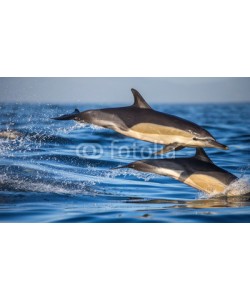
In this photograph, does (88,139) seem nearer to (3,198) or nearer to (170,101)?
(170,101)

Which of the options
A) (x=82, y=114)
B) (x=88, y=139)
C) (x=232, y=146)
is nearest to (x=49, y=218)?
(x=82, y=114)

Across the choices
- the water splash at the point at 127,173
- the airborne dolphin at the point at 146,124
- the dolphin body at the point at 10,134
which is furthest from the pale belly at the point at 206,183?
the dolphin body at the point at 10,134

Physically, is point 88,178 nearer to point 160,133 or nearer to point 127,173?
point 127,173

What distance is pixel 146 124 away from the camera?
7.13 meters

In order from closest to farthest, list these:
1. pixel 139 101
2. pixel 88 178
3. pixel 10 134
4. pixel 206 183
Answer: pixel 139 101 < pixel 206 183 < pixel 88 178 < pixel 10 134

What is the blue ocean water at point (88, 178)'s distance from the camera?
6.42 meters

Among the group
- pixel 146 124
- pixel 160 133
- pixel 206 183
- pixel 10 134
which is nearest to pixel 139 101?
pixel 146 124

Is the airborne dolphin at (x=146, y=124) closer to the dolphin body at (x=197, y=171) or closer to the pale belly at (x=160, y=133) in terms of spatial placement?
the pale belly at (x=160, y=133)

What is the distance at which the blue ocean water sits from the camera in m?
6.42

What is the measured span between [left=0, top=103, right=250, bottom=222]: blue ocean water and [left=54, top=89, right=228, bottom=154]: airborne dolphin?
2.02ft

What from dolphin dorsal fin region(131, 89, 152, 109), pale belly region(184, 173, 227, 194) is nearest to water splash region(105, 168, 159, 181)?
pale belly region(184, 173, 227, 194)

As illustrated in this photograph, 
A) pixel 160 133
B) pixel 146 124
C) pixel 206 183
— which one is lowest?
pixel 206 183

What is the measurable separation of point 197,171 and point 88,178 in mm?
1505
